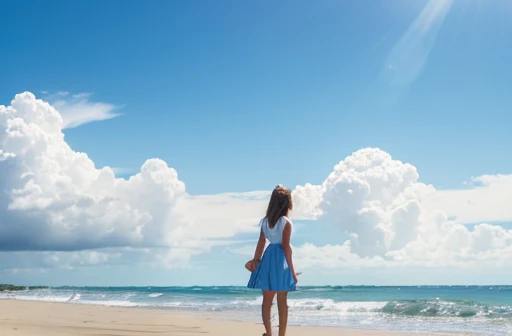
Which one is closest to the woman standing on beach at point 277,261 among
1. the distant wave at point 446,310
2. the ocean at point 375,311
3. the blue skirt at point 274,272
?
the blue skirt at point 274,272

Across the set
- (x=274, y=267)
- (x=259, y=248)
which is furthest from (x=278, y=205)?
(x=274, y=267)

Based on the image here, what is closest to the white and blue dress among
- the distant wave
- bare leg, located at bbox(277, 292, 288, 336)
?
bare leg, located at bbox(277, 292, 288, 336)

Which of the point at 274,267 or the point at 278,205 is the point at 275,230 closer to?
the point at 278,205

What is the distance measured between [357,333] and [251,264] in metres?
Answer: 7.46

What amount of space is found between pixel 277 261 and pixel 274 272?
5.5 inches

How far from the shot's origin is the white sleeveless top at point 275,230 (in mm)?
6633

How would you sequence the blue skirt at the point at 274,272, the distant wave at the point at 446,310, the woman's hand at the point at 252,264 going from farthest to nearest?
the distant wave at the point at 446,310
the woman's hand at the point at 252,264
the blue skirt at the point at 274,272

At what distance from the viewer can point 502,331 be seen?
1495cm

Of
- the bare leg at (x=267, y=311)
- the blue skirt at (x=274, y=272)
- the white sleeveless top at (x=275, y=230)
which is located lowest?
the bare leg at (x=267, y=311)

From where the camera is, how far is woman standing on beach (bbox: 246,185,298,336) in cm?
658

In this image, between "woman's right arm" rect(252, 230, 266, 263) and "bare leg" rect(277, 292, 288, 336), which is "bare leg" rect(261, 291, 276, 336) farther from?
"woman's right arm" rect(252, 230, 266, 263)

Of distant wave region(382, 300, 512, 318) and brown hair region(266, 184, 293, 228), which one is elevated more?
brown hair region(266, 184, 293, 228)

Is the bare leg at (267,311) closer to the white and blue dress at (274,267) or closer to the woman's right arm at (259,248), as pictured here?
the white and blue dress at (274,267)

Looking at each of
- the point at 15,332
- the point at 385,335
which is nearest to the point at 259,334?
the point at 385,335
